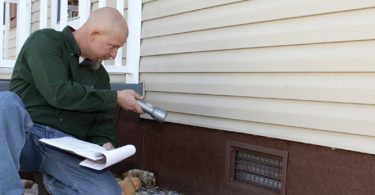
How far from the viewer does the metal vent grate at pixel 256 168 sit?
3330mm

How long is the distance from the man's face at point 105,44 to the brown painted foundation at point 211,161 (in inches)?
46.8

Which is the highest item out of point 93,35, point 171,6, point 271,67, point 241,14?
point 171,6

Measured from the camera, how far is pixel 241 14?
3.54 m

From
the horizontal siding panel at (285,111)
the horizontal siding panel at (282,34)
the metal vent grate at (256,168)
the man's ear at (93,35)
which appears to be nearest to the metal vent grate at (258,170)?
the metal vent grate at (256,168)

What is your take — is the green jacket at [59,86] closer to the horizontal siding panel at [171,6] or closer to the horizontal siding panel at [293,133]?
the horizontal siding panel at [293,133]

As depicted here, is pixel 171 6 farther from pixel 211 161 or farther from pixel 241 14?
pixel 211 161

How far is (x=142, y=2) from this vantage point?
15.5 feet

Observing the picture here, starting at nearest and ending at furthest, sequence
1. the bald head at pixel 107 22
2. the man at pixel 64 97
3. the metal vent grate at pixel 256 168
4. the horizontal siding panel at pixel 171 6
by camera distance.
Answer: the man at pixel 64 97
the bald head at pixel 107 22
the metal vent grate at pixel 256 168
the horizontal siding panel at pixel 171 6

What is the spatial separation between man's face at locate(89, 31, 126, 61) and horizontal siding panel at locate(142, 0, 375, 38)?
104cm

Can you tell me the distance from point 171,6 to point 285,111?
1583mm

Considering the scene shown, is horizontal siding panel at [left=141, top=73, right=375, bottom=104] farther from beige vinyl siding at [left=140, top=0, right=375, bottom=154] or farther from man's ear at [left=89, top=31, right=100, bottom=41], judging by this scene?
man's ear at [left=89, top=31, right=100, bottom=41]

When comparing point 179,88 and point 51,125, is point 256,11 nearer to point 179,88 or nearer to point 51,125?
point 179,88

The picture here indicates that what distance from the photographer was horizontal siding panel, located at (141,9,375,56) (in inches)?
109

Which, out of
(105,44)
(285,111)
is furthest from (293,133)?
(105,44)
